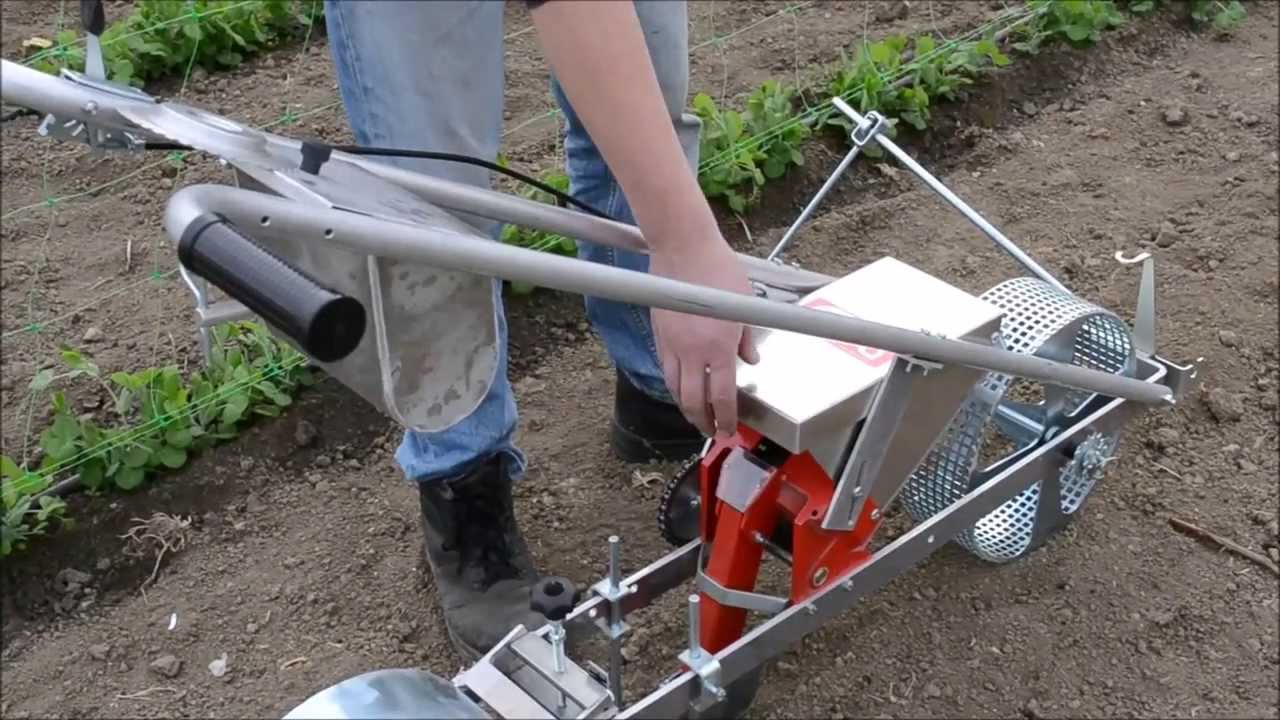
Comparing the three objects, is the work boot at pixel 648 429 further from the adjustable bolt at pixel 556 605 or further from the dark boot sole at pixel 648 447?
the adjustable bolt at pixel 556 605

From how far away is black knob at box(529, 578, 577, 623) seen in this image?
1557 mm

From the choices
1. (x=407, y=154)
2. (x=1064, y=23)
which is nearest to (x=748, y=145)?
(x=1064, y=23)

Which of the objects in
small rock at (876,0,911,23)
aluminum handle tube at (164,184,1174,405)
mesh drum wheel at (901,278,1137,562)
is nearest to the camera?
aluminum handle tube at (164,184,1174,405)

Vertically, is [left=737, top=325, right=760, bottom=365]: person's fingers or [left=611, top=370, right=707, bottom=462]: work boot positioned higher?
[left=737, top=325, right=760, bottom=365]: person's fingers

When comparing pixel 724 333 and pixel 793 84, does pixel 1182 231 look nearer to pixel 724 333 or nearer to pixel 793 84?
pixel 793 84

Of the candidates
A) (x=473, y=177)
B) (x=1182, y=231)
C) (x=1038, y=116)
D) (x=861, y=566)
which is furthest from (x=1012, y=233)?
(x=473, y=177)

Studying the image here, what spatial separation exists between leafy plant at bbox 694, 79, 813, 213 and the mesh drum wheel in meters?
1.03

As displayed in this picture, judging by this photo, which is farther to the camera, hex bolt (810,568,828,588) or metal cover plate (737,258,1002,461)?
hex bolt (810,568,828,588)

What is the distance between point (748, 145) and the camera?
3.05 metres

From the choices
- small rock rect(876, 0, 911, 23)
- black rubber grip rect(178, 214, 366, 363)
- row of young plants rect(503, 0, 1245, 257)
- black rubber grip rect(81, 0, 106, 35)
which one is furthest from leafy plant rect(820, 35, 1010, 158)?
black rubber grip rect(178, 214, 366, 363)

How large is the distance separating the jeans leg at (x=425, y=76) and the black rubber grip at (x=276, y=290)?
50 cm

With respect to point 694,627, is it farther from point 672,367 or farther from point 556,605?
point 672,367

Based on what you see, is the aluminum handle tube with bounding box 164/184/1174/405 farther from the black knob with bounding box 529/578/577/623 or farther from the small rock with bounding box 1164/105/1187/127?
the small rock with bounding box 1164/105/1187/127

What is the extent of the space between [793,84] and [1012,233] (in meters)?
0.76
